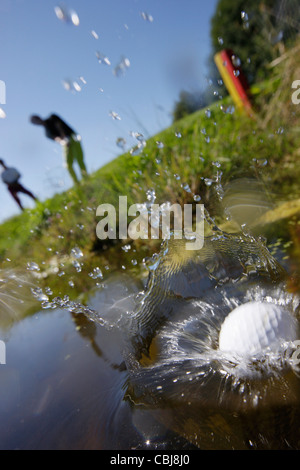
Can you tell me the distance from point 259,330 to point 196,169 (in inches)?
106

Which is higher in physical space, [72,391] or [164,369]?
[164,369]

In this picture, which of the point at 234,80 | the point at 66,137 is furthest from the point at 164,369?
the point at 234,80

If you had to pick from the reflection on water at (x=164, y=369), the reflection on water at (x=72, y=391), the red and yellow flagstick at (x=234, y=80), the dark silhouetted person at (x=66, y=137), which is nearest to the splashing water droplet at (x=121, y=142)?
the reflection on water at (x=164, y=369)

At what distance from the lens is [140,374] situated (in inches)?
60.2

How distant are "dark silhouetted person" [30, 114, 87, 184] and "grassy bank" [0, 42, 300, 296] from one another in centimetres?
43

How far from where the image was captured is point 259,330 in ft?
4.51

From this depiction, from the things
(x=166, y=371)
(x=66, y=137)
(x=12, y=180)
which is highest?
(x=66, y=137)

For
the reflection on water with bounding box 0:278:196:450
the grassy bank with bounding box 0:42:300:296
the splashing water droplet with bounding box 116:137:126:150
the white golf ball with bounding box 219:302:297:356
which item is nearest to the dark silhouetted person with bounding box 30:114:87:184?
the grassy bank with bounding box 0:42:300:296

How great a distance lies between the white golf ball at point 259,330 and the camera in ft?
4.44

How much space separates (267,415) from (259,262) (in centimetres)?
101

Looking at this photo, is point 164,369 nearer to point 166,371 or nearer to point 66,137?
point 166,371

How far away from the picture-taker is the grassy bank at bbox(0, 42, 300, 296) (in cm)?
356

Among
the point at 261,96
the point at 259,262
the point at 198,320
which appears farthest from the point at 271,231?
the point at 261,96

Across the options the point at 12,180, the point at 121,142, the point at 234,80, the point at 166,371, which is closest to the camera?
the point at 166,371
